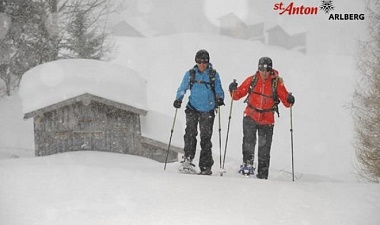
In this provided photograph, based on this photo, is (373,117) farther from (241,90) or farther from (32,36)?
(32,36)

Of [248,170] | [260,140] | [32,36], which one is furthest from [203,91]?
[32,36]

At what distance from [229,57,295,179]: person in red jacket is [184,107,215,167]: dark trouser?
2.05 ft

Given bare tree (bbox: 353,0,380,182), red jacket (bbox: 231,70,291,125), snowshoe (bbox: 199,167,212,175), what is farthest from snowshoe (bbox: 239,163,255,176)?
bare tree (bbox: 353,0,380,182)

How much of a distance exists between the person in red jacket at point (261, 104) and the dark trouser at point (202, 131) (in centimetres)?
63

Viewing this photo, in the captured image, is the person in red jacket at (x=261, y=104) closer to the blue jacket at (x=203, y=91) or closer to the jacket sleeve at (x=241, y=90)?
the jacket sleeve at (x=241, y=90)

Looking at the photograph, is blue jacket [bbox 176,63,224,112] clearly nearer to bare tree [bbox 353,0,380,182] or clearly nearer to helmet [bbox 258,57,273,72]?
helmet [bbox 258,57,273,72]

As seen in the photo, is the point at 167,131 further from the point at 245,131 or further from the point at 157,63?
the point at 157,63

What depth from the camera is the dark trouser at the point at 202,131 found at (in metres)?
7.48

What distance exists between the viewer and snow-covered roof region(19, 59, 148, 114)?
42.6ft

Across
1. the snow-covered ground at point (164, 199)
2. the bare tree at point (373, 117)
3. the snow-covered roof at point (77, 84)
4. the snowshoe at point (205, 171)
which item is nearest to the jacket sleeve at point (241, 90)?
the snowshoe at point (205, 171)

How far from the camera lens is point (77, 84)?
13.5 meters

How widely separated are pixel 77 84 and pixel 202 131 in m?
7.14

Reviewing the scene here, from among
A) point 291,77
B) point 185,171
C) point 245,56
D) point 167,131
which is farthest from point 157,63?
point 185,171

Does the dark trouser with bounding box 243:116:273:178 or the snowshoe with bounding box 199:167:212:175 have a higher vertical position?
the dark trouser with bounding box 243:116:273:178
